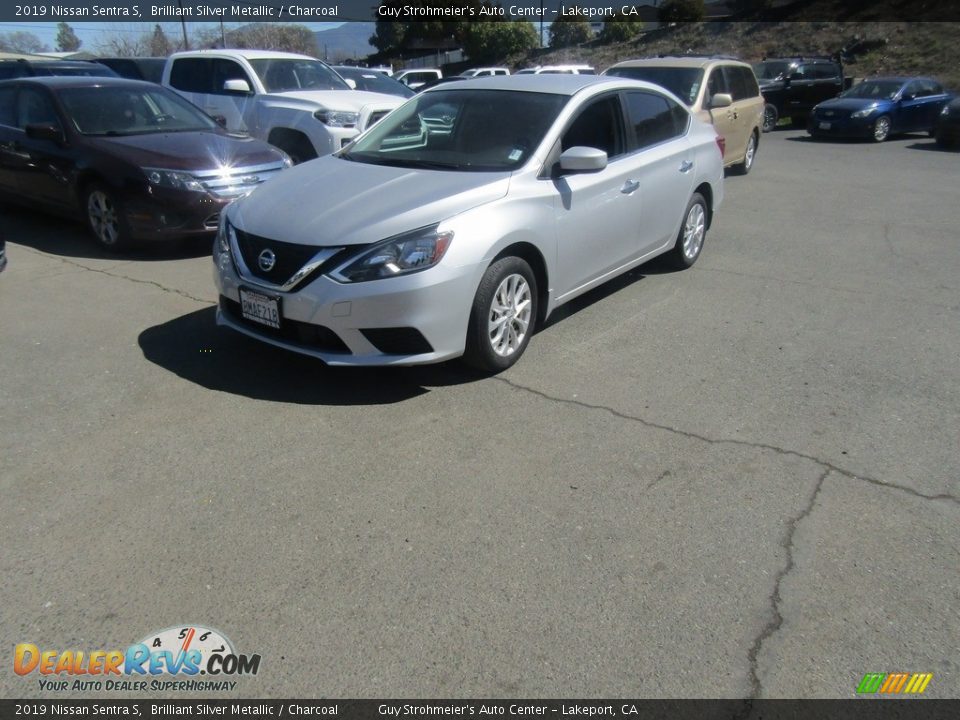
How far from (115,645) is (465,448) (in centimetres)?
A: 187

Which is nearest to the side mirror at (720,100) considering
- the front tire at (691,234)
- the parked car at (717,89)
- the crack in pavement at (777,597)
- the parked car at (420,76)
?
the parked car at (717,89)

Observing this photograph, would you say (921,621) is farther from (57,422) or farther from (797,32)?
(797,32)

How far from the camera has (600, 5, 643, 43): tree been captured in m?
45.7

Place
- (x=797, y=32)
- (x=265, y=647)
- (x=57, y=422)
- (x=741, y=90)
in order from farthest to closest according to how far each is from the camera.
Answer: (x=797, y=32) < (x=741, y=90) < (x=57, y=422) < (x=265, y=647)

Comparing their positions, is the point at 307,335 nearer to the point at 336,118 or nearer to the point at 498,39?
the point at 336,118

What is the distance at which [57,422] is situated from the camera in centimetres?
445

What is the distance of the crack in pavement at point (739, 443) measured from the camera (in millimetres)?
3834

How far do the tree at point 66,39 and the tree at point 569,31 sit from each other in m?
50.1

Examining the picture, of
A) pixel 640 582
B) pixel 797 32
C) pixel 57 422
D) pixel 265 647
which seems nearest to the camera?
pixel 265 647

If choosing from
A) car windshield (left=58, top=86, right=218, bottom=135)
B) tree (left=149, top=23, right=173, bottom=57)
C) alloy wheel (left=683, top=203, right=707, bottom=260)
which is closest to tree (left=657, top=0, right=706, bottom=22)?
tree (left=149, top=23, right=173, bottom=57)

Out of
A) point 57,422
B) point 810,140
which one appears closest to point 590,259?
point 57,422

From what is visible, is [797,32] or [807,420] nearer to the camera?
[807,420]

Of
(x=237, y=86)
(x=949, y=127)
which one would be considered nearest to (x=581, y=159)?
(x=237, y=86)
